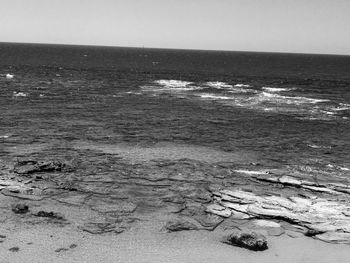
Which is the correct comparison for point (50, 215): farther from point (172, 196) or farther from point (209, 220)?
point (209, 220)

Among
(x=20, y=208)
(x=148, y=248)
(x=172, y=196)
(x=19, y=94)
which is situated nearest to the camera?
(x=148, y=248)

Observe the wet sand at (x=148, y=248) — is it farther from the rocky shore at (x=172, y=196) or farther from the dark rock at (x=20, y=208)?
the dark rock at (x=20, y=208)

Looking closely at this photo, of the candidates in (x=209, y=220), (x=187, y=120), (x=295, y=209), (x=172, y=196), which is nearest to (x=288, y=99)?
(x=187, y=120)

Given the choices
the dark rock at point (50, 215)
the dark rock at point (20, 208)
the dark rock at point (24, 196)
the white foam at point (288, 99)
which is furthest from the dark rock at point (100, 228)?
the white foam at point (288, 99)

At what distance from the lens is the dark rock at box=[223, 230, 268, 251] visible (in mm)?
18078

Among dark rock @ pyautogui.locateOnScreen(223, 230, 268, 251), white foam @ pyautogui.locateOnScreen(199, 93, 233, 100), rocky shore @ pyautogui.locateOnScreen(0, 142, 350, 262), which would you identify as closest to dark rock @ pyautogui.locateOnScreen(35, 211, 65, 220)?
rocky shore @ pyautogui.locateOnScreen(0, 142, 350, 262)

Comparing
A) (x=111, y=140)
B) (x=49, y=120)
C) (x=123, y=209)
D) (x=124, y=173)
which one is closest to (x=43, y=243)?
(x=123, y=209)

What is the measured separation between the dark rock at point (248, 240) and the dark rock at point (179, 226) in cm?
193

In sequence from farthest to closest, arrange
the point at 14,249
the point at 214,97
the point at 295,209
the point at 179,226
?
the point at 214,97 < the point at 295,209 < the point at 179,226 < the point at 14,249

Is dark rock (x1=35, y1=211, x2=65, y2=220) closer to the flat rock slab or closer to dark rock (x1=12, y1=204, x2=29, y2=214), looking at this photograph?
dark rock (x1=12, y1=204, x2=29, y2=214)

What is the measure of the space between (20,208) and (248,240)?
11.4 meters

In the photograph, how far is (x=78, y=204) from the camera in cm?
2211

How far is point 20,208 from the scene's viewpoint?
20938 millimetres

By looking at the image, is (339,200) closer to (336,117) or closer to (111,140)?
(111,140)
